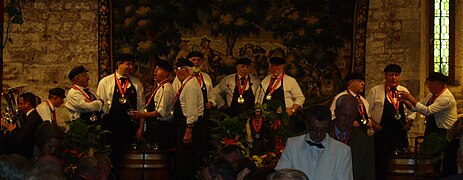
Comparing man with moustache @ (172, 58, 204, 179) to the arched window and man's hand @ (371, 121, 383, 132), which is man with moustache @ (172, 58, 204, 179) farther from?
the arched window

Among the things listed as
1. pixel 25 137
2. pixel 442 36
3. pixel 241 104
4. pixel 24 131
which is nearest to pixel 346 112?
pixel 25 137

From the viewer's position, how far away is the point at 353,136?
920cm

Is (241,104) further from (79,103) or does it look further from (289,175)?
(289,175)

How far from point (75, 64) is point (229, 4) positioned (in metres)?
2.30

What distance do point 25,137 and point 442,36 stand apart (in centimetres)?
632

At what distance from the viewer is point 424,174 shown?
13922 mm

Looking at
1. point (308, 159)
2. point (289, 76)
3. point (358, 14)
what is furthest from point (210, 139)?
point (308, 159)

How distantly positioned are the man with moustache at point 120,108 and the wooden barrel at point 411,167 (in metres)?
3.47

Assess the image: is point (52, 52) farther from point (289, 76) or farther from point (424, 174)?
point (424, 174)

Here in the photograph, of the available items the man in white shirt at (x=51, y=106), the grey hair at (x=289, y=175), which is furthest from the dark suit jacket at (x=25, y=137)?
the grey hair at (x=289, y=175)

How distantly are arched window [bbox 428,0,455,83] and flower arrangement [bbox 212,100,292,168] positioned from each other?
4140mm

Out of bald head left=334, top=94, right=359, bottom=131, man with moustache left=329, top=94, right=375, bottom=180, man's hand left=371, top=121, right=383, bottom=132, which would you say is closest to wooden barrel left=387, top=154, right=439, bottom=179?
man's hand left=371, top=121, right=383, bottom=132

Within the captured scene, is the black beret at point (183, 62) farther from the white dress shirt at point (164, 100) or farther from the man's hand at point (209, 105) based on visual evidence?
the man's hand at point (209, 105)

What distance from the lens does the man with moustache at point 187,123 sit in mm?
15648
